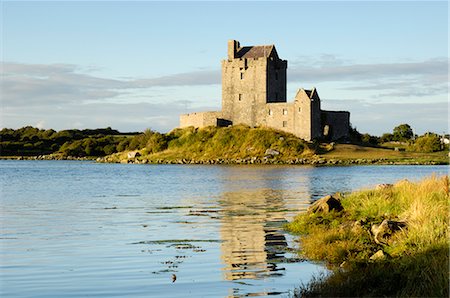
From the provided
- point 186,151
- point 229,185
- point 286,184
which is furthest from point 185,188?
point 186,151

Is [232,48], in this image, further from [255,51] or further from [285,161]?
[285,161]

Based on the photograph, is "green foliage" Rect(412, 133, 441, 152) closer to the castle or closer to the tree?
the castle

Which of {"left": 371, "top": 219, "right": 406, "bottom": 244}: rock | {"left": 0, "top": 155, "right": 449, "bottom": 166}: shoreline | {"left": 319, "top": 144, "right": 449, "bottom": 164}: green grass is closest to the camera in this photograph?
{"left": 371, "top": 219, "right": 406, "bottom": 244}: rock

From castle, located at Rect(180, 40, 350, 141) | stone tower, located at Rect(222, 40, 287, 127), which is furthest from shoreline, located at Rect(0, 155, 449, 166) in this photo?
stone tower, located at Rect(222, 40, 287, 127)

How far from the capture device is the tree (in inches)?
6048

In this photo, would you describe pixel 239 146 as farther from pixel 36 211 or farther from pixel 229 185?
pixel 36 211

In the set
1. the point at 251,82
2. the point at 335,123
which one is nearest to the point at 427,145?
the point at 335,123

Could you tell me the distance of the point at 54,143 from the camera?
596 feet

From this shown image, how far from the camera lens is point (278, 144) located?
112 metres

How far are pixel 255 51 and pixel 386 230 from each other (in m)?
103

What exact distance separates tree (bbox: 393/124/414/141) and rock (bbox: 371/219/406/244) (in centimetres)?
13573

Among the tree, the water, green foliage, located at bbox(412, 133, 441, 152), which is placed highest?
the tree

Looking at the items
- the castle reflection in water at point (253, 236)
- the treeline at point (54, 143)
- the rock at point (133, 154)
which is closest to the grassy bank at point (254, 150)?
the rock at point (133, 154)

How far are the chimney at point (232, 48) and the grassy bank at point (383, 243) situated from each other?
9348 centimetres
